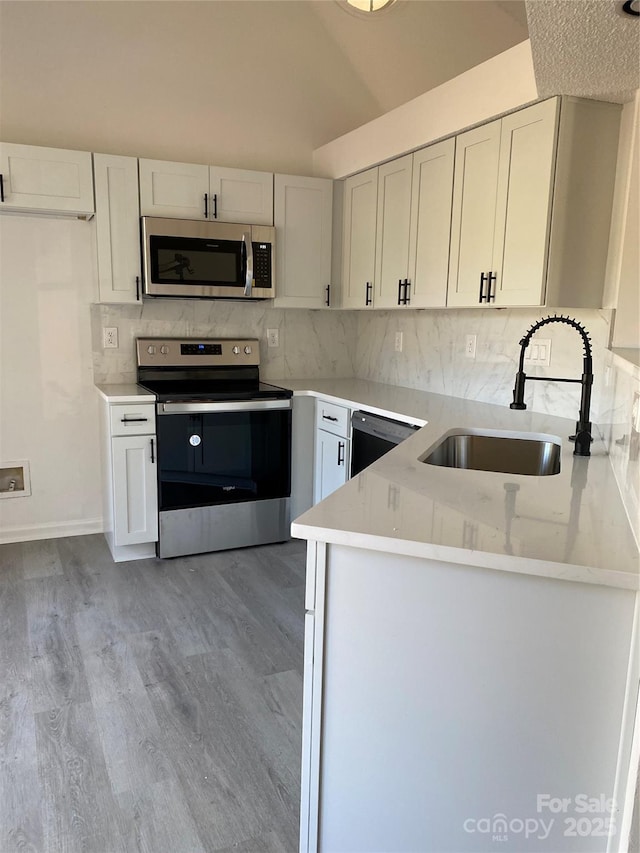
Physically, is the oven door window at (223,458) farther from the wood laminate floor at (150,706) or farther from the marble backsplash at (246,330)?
the marble backsplash at (246,330)

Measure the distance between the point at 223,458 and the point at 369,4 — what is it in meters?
2.17

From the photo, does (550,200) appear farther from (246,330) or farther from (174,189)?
(246,330)

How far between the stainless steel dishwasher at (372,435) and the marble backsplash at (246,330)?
1.07 metres

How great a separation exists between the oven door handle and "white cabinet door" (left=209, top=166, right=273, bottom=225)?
41.9 inches

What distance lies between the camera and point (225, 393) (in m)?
3.31

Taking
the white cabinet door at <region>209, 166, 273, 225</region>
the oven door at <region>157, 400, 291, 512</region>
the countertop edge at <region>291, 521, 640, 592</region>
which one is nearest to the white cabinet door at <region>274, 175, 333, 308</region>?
the white cabinet door at <region>209, 166, 273, 225</region>

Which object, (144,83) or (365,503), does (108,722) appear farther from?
(144,83)

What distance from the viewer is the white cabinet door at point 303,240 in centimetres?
366

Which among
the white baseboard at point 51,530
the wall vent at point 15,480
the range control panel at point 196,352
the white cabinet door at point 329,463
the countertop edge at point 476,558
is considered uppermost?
the range control panel at point 196,352

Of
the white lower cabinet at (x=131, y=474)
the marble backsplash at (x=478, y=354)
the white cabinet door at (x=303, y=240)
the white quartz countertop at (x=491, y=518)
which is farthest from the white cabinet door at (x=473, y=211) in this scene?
the white lower cabinet at (x=131, y=474)

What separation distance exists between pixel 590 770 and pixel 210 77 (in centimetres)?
378

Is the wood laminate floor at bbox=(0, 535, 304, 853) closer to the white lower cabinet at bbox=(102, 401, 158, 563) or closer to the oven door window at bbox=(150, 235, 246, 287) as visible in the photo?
the white lower cabinet at bbox=(102, 401, 158, 563)

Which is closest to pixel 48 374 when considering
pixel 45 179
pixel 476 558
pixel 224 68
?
pixel 45 179

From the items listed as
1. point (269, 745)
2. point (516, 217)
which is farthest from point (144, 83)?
point (269, 745)
